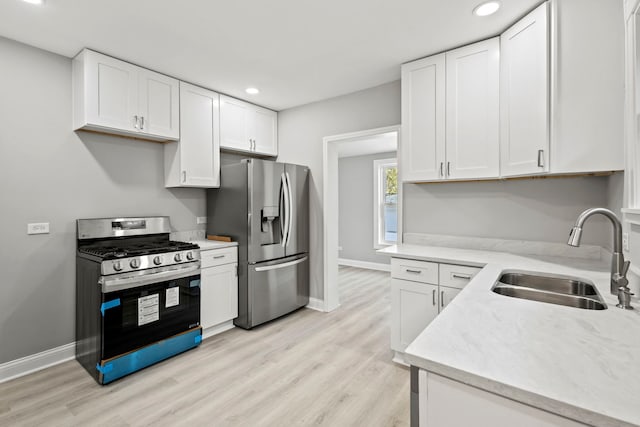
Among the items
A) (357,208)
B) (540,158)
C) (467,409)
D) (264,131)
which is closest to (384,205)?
(357,208)

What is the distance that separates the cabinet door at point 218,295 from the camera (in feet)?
10.0

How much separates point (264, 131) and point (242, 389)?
300 centimetres

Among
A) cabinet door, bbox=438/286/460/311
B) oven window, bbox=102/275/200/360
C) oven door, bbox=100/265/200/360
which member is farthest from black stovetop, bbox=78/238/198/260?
cabinet door, bbox=438/286/460/311

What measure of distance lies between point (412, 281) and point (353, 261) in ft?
13.4

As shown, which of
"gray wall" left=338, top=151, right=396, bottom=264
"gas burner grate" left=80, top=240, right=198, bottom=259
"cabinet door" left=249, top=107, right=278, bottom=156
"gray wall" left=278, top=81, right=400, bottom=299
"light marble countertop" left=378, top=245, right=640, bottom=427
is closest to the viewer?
"light marble countertop" left=378, top=245, right=640, bottom=427

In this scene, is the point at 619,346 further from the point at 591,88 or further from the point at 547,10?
the point at 547,10

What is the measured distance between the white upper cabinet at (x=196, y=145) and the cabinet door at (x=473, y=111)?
2.44 meters

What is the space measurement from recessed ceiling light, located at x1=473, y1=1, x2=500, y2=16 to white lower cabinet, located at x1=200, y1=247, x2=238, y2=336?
294cm

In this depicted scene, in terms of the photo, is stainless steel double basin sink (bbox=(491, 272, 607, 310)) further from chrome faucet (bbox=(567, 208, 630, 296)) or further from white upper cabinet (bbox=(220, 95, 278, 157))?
white upper cabinet (bbox=(220, 95, 278, 157))

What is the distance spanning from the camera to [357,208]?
644 cm

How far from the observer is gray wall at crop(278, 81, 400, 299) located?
3340mm

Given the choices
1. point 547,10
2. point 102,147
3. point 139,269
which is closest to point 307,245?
point 139,269

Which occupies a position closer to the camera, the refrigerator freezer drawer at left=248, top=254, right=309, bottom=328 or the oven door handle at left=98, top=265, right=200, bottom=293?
the oven door handle at left=98, top=265, right=200, bottom=293

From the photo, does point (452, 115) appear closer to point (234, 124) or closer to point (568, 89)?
point (568, 89)
